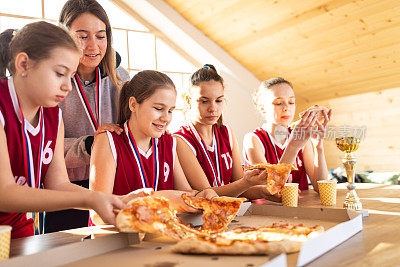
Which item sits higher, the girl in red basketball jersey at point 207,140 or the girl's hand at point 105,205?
the girl in red basketball jersey at point 207,140

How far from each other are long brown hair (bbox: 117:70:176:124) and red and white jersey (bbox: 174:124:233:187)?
0.38 meters

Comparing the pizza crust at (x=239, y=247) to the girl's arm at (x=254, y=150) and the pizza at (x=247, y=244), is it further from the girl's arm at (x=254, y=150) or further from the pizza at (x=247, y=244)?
the girl's arm at (x=254, y=150)

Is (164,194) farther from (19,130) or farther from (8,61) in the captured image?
(8,61)

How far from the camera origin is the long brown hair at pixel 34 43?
4.15 ft

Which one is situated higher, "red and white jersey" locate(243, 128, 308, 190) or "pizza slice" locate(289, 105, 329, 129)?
"pizza slice" locate(289, 105, 329, 129)

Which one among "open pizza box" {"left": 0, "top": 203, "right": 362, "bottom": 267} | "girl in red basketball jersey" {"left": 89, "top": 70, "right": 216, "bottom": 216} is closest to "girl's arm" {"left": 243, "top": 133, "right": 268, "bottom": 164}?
"girl in red basketball jersey" {"left": 89, "top": 70, "right": 216, "bottom": 216}

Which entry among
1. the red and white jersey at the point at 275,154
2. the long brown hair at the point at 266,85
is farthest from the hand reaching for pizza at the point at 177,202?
the long brown hair at the point at 266,85

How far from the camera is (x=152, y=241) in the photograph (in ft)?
3.52

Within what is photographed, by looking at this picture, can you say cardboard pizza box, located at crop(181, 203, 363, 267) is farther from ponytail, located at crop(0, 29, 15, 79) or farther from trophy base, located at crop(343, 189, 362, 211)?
ponytail, located at crop(0, 29, 15, 79)

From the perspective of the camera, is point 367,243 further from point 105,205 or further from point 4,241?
point 4,241

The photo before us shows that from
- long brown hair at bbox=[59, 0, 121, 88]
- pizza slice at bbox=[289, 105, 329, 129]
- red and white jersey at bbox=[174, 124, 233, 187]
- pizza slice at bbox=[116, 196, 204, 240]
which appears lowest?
pizza slice at bbox=[116, 196, 204, 240]

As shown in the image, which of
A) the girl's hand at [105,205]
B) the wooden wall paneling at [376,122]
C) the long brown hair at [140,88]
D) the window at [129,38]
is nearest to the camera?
the girl's hand at [105,205]

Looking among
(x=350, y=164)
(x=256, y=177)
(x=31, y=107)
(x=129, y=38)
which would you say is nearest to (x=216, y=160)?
(x=256, y=177)

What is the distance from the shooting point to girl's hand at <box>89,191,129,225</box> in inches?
42.6
